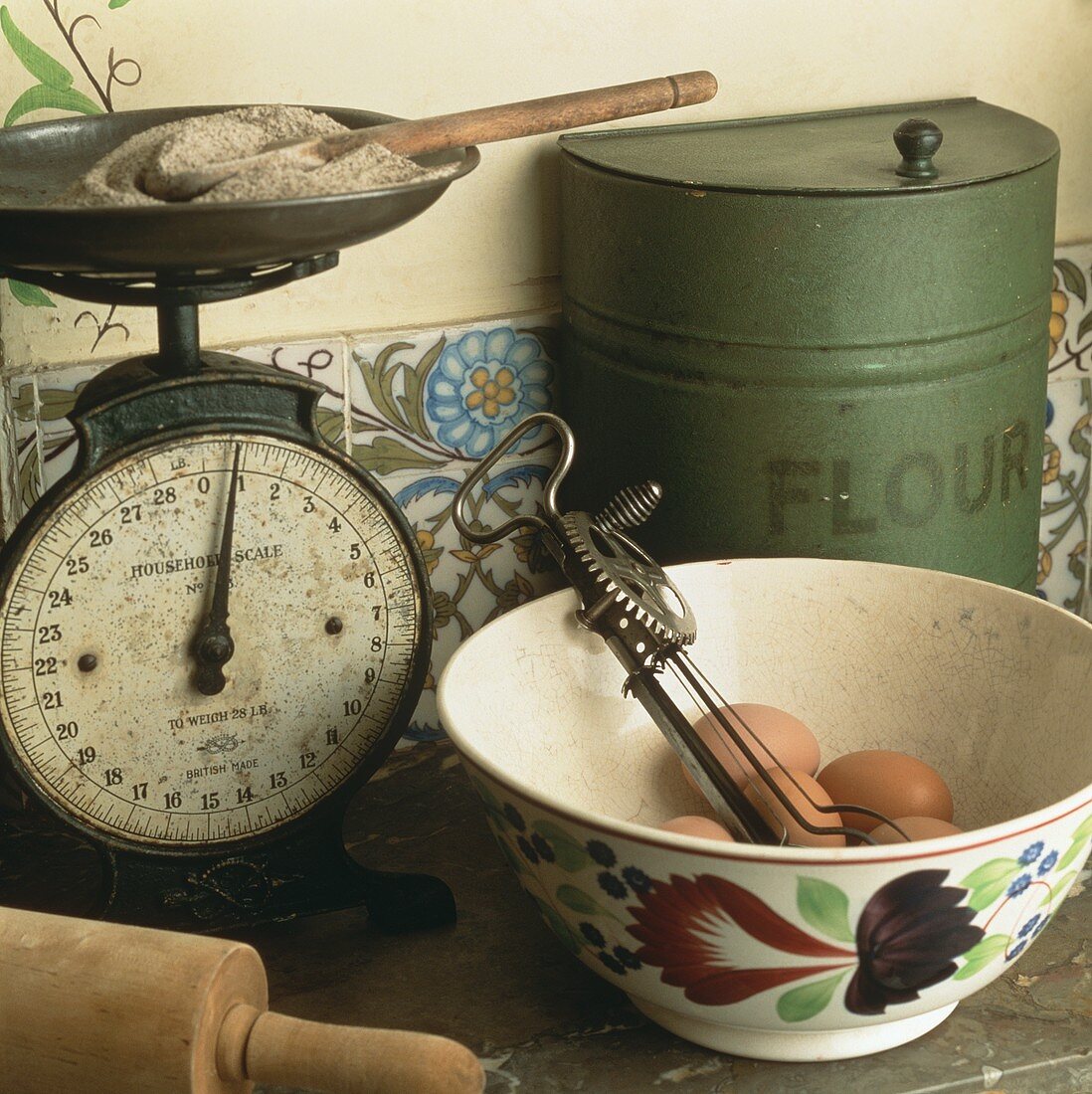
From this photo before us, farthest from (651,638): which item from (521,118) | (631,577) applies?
(521,118)

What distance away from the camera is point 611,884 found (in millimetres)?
664

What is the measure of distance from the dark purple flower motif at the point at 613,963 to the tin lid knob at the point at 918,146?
0.48m

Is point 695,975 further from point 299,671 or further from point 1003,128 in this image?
point 1003,128

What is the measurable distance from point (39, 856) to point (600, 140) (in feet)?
1.91

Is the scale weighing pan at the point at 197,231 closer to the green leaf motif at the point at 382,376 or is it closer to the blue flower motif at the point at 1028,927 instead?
the green leaf motif at the point at 382,376

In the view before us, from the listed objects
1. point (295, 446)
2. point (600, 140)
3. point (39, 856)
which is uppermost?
point (600, 140)

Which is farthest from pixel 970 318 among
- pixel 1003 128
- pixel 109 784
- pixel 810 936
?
pixel 109 784

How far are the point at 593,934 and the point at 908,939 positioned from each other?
0.47 ft

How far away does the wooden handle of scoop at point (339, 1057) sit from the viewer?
593mm

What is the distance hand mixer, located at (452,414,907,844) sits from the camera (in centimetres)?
77

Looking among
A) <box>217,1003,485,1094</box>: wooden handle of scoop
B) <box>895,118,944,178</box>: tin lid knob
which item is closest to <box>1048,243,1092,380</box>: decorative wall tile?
<box>895,118,944,178</box>: tin lid knob

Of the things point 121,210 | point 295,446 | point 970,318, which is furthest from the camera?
point 970,318

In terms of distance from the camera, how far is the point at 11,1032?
2.02ft

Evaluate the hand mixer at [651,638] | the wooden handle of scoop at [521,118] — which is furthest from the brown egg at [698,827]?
the wooden handle of scoop at [521,118]
